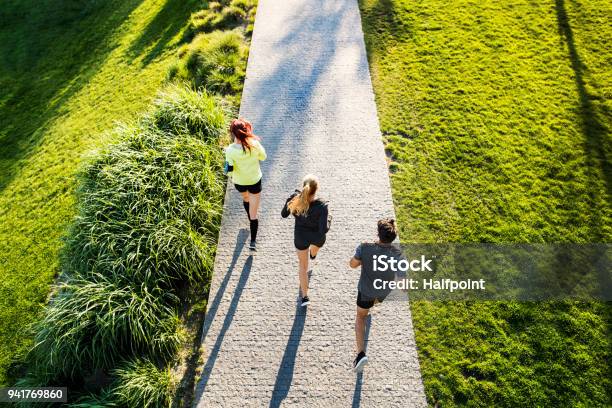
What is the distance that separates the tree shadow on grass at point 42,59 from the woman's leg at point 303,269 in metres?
7.68

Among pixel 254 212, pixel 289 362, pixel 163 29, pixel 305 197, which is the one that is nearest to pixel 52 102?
pixel 163 29

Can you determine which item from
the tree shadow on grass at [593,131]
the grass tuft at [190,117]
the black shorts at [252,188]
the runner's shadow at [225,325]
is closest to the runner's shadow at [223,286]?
the runner's shadow at [225,325]

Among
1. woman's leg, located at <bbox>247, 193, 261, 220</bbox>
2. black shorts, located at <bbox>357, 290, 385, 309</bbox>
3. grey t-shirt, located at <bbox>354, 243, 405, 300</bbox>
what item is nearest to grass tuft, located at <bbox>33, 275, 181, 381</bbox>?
woman's leg, located at <bbox>247, 193, 261, 220</bbox>

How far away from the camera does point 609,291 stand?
4883 mm

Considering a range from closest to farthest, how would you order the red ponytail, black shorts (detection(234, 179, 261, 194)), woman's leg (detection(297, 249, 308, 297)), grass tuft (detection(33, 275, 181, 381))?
grass tuft (detection(33, 275, 181, 381)), woman's leg (detection(297, 249, 308, 297)), the red ponytail, black shorts (detection(234, 179, 261, 194))

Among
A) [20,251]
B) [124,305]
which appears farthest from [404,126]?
[20,251]

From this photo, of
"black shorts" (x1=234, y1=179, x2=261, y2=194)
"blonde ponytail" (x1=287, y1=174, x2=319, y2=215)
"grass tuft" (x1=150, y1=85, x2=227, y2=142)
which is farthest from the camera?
"grass tuft" (x1=150, y1=85, x2=227, y2=142)

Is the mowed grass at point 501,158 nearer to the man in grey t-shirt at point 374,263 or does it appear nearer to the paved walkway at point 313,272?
the paved walkway at point 313,272

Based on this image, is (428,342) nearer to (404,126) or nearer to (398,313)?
(398,313)

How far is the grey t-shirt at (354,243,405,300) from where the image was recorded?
380 cm

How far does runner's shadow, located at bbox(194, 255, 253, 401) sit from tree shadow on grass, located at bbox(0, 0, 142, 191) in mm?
6681

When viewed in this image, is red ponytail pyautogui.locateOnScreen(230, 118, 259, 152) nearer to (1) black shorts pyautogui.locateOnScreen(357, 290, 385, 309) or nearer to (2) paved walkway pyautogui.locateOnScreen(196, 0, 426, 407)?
(2) paved walkway pyautogui.locateOnScreen(196, 0, 426, 407)

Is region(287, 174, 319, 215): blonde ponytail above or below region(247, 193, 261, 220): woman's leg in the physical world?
above

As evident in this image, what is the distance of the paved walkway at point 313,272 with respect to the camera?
14.4 feet
